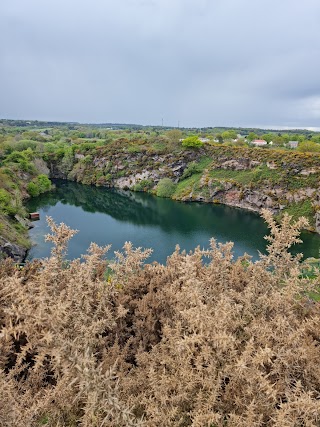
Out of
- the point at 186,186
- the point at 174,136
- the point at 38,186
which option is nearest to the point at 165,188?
the point at 186,186

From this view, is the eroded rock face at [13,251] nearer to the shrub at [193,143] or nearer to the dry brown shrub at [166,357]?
the dry brown shrub at [166,357]

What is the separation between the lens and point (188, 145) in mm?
83438

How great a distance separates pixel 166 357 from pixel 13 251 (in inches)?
1305

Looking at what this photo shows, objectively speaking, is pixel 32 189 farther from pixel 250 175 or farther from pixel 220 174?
pixel 250 175

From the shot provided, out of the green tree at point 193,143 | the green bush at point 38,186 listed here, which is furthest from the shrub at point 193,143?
the green bush at point 38,186

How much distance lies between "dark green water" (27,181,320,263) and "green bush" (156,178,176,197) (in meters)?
2.72

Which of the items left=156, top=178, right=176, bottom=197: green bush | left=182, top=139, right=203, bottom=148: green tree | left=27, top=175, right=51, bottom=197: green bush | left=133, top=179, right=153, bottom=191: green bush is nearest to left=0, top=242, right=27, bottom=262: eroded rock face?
left=27, top=175, right=51, bottom=197: green bush

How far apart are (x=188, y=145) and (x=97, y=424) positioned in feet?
271

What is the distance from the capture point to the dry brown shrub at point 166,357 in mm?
4219

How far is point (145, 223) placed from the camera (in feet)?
179

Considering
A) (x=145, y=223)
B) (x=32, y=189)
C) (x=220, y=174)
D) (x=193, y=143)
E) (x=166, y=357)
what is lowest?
(x=145, y=223)

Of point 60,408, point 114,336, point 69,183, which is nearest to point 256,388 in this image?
point 60,408

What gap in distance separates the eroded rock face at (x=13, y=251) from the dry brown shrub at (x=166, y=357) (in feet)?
95.2

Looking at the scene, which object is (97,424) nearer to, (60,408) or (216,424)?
(60,408)
